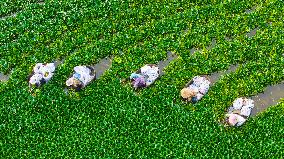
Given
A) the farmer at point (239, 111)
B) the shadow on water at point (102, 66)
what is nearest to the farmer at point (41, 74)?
the shadow on water at point (102, 66)

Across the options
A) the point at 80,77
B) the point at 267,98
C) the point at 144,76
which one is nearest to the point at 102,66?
the point at 80,77

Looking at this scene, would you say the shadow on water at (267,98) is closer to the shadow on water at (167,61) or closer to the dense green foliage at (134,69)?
the dense green foliage at (134,69)

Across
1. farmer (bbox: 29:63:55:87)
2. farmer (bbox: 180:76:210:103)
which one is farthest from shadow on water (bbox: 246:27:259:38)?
farmer (bbox: 29:63:55:87)

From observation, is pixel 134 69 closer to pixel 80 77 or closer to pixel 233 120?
pixel 80 77

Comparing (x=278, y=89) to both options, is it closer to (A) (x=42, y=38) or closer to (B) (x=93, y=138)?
(B) (x=93, y=138)

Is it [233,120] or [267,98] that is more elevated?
A: [267,98]

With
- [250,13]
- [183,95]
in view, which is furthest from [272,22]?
[183,95]

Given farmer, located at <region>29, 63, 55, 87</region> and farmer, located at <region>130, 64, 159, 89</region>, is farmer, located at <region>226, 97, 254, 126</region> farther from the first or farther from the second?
farmer, located at <region>29, 63, 55, 87</region>
